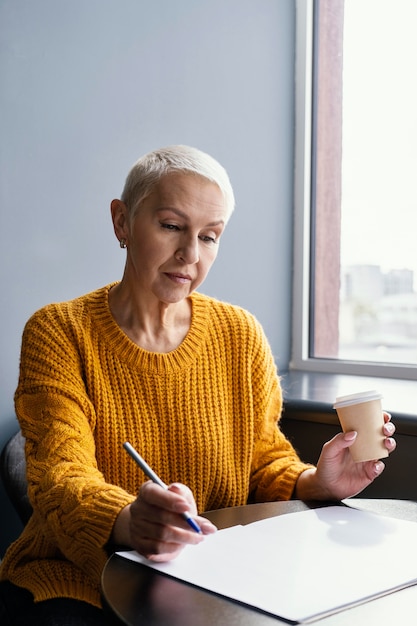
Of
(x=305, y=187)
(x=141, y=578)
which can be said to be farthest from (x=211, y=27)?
(x=141, y=578)

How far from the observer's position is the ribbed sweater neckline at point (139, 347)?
137 centimetres

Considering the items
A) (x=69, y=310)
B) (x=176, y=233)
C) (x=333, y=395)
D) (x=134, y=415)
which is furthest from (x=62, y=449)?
(x=333, y=395)

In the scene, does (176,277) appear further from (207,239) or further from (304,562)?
(304,562)

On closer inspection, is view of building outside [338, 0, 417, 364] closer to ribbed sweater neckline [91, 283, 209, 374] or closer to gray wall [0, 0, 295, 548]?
gray wall [0, 0, 295, 548]

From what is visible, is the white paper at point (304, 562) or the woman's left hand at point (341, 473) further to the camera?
the woman's left hand at point (341, 473)

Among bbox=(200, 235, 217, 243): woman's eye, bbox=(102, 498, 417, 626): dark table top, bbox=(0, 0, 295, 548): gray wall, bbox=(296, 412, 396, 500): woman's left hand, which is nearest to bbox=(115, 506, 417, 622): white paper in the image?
bbox=(102, 498, 417, 626): dark table top

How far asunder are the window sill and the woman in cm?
37

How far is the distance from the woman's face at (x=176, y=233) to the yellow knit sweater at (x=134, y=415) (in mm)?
128

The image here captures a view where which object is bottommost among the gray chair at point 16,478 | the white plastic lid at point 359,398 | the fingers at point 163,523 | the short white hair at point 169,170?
the gray chair at point 16,478

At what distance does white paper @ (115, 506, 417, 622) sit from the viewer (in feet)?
2.70

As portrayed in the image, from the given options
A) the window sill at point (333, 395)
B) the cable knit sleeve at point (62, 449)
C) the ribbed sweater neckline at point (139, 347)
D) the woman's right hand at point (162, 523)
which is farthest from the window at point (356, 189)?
the woman's right hand at point (162, 523)

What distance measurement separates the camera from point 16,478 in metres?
1.56

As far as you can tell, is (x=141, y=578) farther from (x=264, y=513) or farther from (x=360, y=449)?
(x=360, y=449)

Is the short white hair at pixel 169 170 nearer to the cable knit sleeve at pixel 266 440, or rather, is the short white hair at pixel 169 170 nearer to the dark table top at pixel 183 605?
the cable knit sleeve at pixel 266 440
